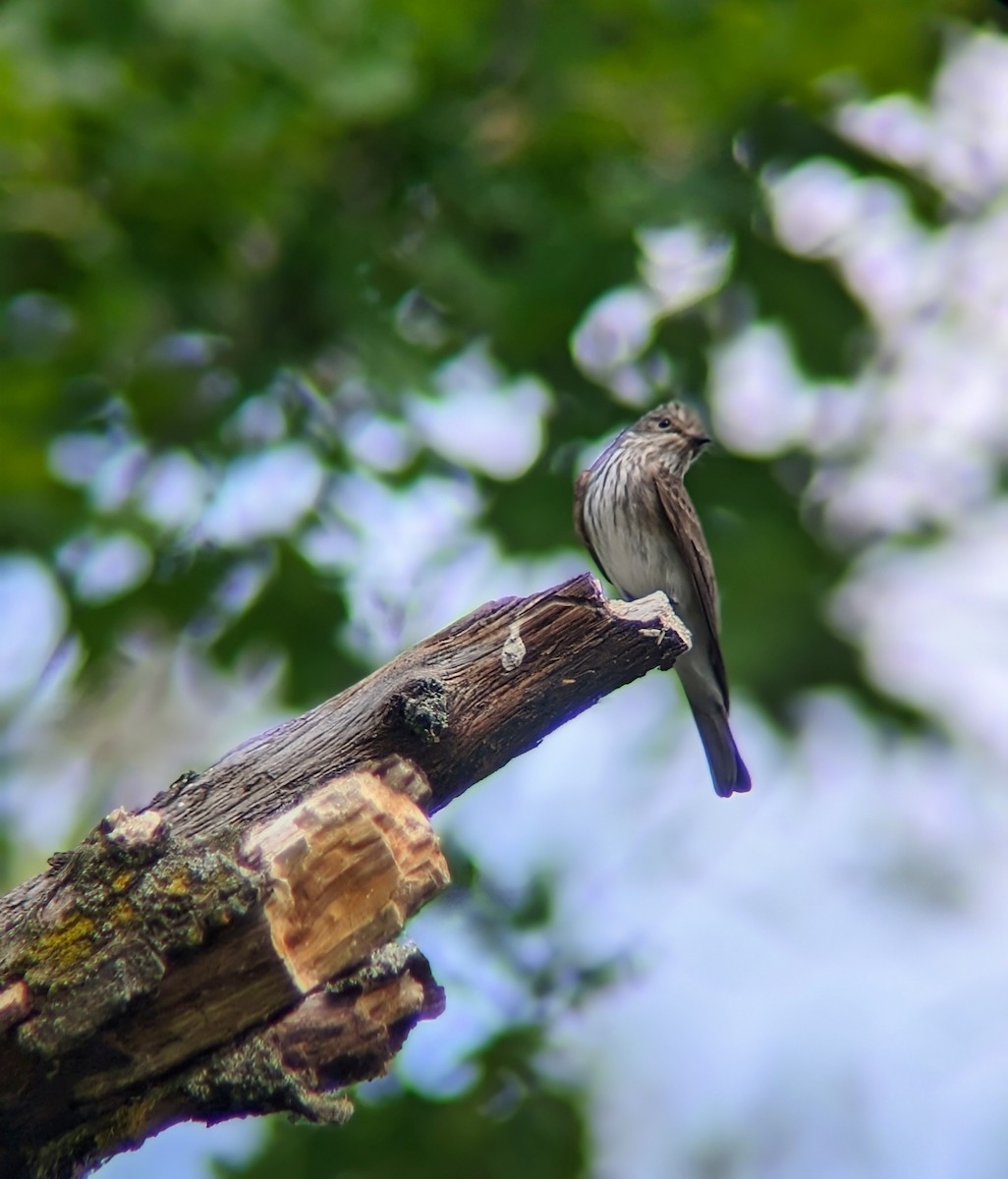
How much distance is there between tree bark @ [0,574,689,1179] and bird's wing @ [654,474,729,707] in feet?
8.48

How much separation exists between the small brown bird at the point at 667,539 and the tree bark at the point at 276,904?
8.75 ft

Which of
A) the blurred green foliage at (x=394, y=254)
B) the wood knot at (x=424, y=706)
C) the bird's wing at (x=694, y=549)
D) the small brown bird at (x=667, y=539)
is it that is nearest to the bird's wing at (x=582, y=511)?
the small brown bird at (x=667, y=539)

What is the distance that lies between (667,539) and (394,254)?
153cm

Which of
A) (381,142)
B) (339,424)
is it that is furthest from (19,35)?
(339,424)

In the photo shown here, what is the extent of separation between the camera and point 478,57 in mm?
5781

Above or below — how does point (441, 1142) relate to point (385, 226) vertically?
below

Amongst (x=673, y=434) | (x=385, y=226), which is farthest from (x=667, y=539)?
(x=385, y=226)

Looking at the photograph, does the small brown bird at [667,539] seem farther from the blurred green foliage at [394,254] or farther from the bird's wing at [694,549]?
the blurred green foliage at [394,254]

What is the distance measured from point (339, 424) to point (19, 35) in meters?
1.94

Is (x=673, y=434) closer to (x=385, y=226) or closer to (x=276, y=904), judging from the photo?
(x=385, y=226)

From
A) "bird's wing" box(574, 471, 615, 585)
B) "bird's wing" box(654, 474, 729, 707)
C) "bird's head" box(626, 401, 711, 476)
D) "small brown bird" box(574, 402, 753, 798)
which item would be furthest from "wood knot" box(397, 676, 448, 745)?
"bird's head" box(626, 401, 711, 476)

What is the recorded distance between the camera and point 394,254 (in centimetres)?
619

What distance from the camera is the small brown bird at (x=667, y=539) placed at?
6.00 m

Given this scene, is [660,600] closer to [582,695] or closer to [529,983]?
[582,695]
